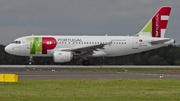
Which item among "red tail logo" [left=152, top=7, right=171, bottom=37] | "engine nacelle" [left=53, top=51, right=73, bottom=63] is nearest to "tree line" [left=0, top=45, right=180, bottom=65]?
"red tail logo" [left=152, top=7, right=171, bottom=37]

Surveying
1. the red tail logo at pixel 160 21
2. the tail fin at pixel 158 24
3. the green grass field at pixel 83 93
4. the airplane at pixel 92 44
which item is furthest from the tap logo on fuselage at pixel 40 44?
the green grass field at pixel 83 93

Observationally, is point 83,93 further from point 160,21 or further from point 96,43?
point 160,21

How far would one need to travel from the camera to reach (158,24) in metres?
55.2

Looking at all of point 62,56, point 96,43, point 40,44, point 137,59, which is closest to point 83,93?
A: point 62,56

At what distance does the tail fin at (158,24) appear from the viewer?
54.8 metres

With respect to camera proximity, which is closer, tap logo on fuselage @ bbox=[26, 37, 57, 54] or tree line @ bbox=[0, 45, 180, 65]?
tap logo on fuselage @ bbox=[26, 37, 57, 54]

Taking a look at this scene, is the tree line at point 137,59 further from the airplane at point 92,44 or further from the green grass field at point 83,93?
the green grass field at point 83,93

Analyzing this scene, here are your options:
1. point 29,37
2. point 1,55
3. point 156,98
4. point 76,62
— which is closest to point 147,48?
point 76,62

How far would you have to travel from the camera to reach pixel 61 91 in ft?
72.1

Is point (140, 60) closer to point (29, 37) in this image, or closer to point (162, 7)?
point (162, 7)

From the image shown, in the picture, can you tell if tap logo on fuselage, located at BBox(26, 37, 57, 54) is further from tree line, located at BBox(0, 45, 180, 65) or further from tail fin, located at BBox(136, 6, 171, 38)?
tail fin, located at BBox(136, 6, 171, 38)

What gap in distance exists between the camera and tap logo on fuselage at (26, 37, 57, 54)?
51562 millimetres

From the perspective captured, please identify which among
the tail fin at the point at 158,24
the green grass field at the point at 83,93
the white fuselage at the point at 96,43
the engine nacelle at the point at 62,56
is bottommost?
the green grass field at the point at 83,93

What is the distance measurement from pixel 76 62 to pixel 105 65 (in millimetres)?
4370
